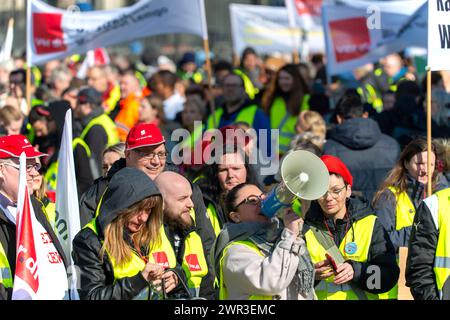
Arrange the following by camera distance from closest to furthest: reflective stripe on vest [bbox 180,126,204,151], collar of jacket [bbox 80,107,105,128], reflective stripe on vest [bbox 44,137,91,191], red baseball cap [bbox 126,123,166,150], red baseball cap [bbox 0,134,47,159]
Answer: red baseball cap [bbox 0,134,47,159] < red baseball cap [bbox 126,123,166,150] < reflective stripe on vest [bbox 180,126,204,151] < reflective stripe on vest [bbox 44,137,91,191] < collar of jacket [bbox 80,107,105,128]

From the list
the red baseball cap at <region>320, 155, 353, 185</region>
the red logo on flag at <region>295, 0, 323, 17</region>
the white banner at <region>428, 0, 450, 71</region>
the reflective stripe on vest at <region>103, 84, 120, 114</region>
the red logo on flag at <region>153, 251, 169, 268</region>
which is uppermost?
the red logo on flag at <region>295, 0, 323, 17</region>

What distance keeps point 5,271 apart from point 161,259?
843mm

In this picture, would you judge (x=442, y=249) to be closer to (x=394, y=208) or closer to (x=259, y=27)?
(x=394, y=208)

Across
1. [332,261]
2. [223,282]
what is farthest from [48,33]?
[223,282]

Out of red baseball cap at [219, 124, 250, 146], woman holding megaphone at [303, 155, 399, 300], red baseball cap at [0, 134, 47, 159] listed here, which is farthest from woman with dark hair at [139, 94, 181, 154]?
woman holding megaphone at [303, 155, 399, 300]

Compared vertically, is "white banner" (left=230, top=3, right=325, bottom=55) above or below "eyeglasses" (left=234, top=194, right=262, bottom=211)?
above

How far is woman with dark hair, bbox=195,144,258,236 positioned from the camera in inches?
345

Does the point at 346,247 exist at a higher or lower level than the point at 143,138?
lower

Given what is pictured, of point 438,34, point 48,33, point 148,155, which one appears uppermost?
point 48,33

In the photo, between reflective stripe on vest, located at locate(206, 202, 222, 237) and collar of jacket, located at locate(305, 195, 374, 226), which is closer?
collar of jacket, located at locate(305, 195, 374, 226)

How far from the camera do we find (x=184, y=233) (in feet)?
23.6

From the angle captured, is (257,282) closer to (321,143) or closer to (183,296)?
(183,296)

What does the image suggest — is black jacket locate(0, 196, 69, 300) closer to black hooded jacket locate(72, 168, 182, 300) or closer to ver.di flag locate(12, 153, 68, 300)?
ver.di flag locate(12, 153, 68, 300)

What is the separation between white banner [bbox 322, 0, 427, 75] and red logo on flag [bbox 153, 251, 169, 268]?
663 centimetres
